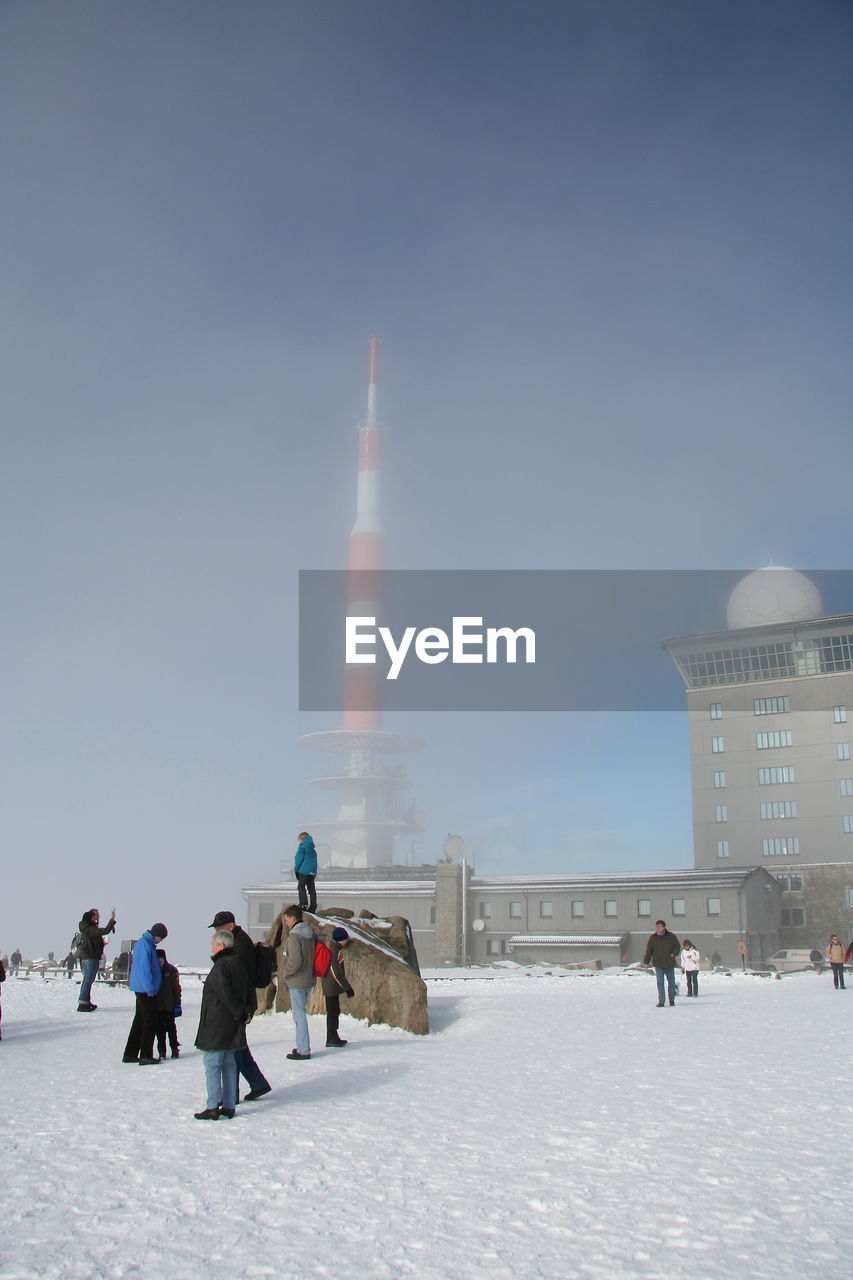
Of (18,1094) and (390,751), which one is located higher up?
(390,751)

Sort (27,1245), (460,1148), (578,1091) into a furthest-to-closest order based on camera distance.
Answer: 1. (578,1091)
2. (460,1148)
3. (27,1245)

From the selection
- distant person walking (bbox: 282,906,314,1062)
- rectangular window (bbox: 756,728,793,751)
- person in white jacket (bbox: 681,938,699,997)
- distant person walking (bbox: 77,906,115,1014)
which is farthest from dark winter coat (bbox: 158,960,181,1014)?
rectangular window (bbox: 756,728,793,751)

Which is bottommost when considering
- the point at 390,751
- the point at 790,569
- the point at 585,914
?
the point at 585,914

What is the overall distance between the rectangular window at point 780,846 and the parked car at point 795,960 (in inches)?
583

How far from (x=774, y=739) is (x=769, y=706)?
10.1 feet

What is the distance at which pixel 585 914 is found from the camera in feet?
232

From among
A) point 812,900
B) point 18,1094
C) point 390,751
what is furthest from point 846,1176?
point 390,751

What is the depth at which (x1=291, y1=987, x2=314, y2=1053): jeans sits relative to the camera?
14.1 metres

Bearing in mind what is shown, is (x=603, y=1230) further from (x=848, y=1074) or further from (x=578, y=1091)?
(x=848, y=1074)

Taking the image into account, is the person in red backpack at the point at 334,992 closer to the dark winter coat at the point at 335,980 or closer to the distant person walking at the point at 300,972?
the dark winter coat at the point at 335,980

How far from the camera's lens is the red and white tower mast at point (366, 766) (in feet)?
440

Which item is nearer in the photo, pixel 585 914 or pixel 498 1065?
pixel 498 1065

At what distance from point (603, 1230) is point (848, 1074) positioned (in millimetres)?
8440

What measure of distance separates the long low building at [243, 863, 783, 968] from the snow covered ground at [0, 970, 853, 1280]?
174 feet
